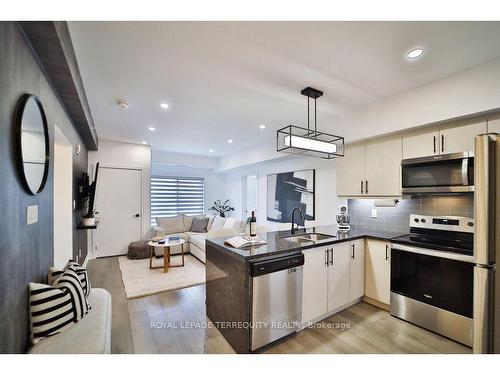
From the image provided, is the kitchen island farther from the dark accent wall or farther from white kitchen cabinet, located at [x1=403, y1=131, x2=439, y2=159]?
the dark accent wall

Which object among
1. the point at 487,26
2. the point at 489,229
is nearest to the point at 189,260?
the point at 489,229

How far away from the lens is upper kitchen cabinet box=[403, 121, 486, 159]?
7.11 feet

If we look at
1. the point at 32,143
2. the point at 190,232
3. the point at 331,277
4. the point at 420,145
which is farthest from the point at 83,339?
the point at 190,232

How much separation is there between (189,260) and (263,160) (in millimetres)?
2702

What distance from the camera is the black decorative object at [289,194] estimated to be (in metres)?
4.37

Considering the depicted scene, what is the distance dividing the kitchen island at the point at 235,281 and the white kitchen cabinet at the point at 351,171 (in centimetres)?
86

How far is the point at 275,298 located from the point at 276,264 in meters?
0.30

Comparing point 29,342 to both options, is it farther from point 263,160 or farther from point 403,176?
point 263,160

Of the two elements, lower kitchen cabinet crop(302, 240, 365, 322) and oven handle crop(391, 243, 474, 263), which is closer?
oven handle crop(391, 243, 474, 263)

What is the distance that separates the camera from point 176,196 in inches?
273

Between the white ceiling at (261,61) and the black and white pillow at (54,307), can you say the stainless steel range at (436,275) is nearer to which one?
the white ceiling at (261,61)

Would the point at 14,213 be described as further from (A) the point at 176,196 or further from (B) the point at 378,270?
(A) the point at 176,196

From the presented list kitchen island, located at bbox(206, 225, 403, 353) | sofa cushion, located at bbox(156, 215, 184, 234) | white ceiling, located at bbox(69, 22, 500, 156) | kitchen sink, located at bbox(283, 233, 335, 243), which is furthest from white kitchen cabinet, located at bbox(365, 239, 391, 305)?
sofa cushion, located at bbox(156, 215, 184, 234)

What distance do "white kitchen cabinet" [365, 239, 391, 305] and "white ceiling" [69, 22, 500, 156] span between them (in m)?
1.84
